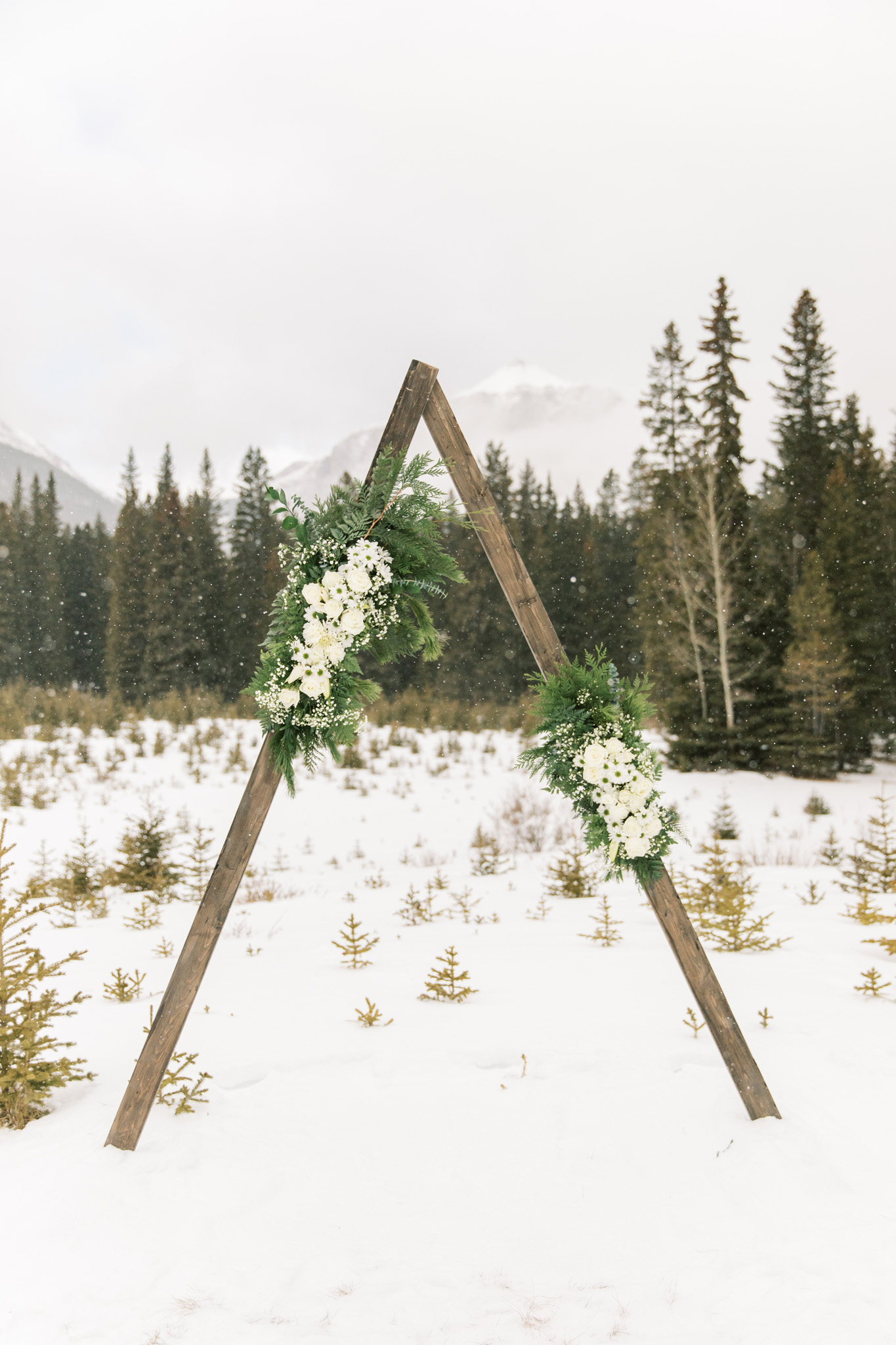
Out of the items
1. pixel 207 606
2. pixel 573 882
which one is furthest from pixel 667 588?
pixel 207 606

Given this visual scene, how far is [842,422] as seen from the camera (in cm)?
2444

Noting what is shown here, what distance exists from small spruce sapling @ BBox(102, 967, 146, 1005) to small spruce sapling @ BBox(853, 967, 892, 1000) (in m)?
4.44

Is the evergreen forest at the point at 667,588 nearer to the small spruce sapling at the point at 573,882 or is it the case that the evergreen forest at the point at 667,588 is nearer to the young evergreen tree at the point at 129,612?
the young evergreen tree at the point at 129,612

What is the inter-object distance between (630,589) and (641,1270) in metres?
35.2

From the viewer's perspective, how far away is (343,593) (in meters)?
2.87

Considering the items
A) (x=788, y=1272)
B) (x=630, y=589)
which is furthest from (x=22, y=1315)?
(x=630, y=589)

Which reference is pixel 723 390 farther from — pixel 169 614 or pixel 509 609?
pixel 169 614

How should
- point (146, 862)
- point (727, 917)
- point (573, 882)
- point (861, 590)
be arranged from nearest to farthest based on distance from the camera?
point (727, 917) < point (573, 882) < point (146, 862) < point (861, 590)

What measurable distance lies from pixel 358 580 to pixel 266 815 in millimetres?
1091

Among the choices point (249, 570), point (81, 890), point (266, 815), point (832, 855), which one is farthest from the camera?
point (249, 570)

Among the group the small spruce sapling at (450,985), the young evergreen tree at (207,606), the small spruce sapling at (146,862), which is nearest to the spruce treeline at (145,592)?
the young evergreen tree at (207,606)

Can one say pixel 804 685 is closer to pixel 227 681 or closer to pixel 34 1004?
pixel 34 1004

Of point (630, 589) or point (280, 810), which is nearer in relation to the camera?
point (280, 810)

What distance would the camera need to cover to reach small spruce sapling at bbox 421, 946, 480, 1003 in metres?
4.36
